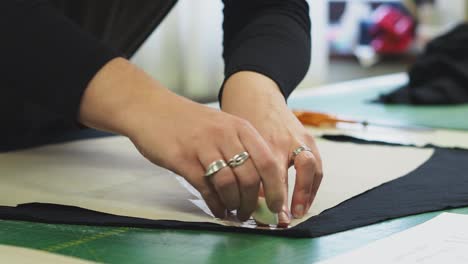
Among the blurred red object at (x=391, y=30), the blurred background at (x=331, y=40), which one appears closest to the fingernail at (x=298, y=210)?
the blurred background at (x=331, y=40)

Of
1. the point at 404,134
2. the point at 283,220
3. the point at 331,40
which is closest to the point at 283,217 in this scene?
the point at 283,220

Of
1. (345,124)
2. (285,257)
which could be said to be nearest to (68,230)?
(285,257)

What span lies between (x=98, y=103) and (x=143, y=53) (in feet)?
4.99

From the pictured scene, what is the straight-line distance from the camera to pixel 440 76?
1603 millimetres

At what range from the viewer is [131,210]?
2.33 ft

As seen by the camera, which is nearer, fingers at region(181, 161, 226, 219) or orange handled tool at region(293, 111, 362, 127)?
fingers at region(181, 161, 226, 219)

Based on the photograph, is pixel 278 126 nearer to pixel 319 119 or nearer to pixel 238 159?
pixel 238 159

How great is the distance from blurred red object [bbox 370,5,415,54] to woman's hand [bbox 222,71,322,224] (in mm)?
2989

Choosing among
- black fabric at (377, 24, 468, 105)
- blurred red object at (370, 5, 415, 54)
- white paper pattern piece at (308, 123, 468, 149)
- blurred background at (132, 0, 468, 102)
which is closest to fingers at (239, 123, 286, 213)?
white paper pattern piece at (308, 123, 468, 149)

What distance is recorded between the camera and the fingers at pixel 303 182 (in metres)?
0.68

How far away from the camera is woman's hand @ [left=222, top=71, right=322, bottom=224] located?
2.25ft

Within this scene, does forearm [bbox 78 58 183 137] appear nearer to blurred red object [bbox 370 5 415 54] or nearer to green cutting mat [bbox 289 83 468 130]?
green cutting mat [bbox 289 83 468 130]

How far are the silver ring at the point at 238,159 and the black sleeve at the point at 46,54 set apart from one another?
0.16 metres

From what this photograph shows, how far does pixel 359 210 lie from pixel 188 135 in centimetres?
17
